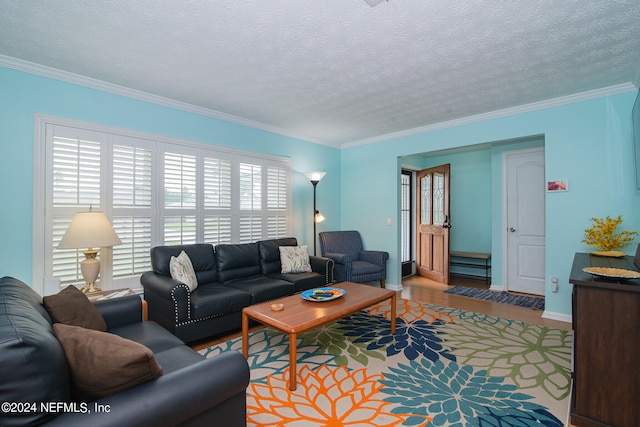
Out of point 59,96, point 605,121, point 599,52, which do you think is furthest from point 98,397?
point 605,121

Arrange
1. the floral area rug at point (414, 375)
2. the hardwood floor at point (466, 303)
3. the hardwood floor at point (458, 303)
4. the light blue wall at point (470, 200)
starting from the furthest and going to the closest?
the light blue wall at point (470, 200) → the hardwood floor at point (466, 303) → the hardwood floor at point (458, 303) → the floral area rug at point (414, 375)

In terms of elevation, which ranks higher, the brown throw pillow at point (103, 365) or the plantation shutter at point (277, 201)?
the plantation shutter at point (277, 201)

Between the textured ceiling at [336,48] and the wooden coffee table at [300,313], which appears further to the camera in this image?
the wooden coffee table at [300,313]

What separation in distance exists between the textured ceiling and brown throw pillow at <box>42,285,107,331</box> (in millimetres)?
1867

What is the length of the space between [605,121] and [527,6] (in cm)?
220

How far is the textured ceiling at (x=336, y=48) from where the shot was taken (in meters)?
1.96

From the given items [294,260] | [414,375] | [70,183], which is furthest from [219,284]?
[414,375]

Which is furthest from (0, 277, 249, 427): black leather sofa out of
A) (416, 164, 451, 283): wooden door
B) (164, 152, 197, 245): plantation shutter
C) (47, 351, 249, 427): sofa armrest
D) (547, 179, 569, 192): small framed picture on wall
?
(416, 164, 451, 283): wooden door

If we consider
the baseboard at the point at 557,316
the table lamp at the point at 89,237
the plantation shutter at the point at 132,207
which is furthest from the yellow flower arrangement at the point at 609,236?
the plantation shutter at the point at 132,207

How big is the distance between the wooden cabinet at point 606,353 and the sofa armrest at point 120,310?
3.05 metres

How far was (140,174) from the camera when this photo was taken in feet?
10.9

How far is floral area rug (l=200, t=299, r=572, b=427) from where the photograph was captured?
190cm

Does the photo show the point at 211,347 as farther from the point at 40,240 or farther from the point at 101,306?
the point at 40,240

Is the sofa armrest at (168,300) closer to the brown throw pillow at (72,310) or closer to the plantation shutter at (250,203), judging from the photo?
the brown throw pillow at (72,310)
